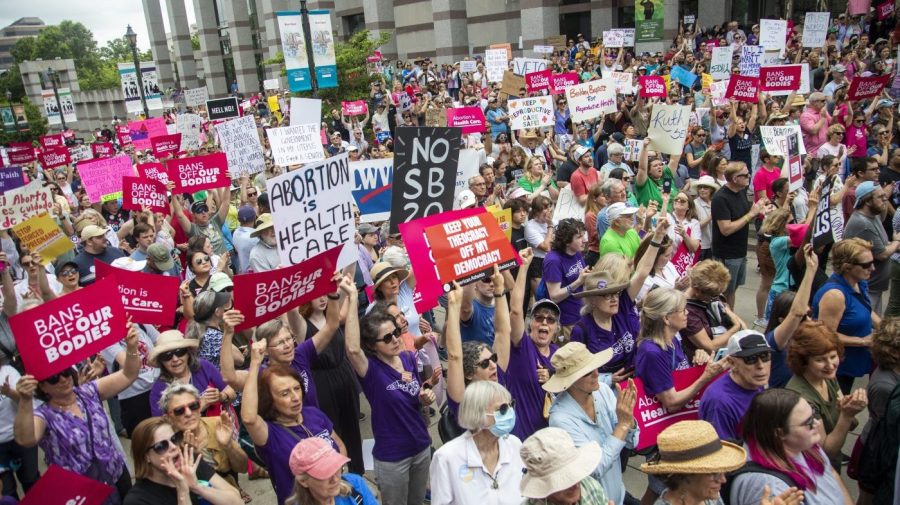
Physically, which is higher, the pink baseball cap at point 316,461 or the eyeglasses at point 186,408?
the pink baseball cap at point 316,461

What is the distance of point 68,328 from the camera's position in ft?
14.3

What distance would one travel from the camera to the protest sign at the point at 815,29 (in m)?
16.2

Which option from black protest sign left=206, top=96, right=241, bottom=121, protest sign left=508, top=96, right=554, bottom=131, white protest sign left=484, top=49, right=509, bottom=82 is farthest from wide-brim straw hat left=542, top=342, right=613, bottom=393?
white protest sign left=484, top=49, right=509, bottom=82

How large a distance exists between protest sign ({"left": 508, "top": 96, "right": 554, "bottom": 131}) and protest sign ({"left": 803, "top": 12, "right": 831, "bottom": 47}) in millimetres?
8158

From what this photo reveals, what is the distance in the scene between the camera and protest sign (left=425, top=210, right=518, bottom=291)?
186 inches

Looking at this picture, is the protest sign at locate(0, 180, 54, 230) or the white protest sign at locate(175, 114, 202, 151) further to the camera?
the white protest sign at locate(175, 114, 202, 151)

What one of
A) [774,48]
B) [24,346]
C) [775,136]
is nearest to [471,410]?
[24,346]

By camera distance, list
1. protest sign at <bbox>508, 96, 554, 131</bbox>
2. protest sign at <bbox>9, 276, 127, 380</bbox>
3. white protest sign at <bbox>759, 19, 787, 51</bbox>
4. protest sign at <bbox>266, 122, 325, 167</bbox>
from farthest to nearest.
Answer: white protest sign at <bbox>759, 19, 787, 51</bbox>
protest sign at <bbox>508, 96, 554, 131</bbox>
protest sign at <bbox>266, 122, 325, 167</bbox>
protest sign at <bbox>9, 276, 127, 380</bbox>

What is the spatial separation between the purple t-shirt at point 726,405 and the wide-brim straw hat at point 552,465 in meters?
1.09

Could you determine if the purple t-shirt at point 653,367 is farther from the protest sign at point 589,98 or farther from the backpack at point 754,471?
the protest sign at point 589,98

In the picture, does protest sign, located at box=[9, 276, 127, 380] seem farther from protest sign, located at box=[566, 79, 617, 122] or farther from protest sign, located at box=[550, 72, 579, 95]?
protest sign, located at box=[550, 72, 579, 95]

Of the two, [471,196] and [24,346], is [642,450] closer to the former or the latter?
Answer: [24,346]

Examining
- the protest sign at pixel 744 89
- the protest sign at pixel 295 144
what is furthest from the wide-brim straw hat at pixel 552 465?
the protest sign at pixel 744 89

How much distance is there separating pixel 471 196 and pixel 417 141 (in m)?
3.05
